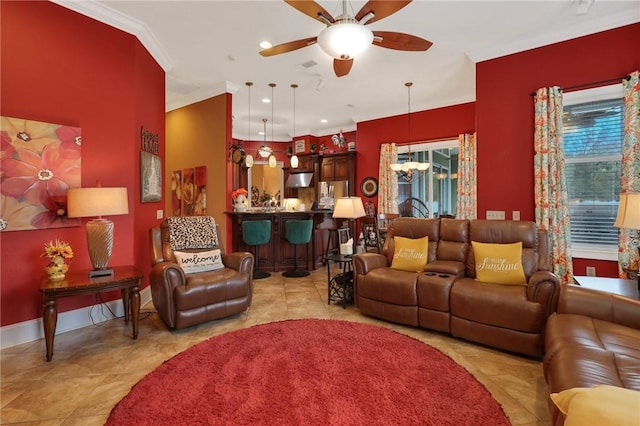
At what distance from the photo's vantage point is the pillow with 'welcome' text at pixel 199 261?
11.0ft

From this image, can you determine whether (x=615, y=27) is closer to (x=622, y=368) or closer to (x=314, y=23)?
(x=314, y=23)

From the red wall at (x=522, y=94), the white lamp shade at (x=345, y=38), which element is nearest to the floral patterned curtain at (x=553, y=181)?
the red wall at (x=522, y=94)

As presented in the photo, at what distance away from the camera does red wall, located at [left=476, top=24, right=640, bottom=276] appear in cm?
334

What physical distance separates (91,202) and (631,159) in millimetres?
5272

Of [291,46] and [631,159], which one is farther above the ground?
[291,46]

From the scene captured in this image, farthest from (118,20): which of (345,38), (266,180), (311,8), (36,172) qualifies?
(266,180)

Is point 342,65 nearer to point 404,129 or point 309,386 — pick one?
point 309,386

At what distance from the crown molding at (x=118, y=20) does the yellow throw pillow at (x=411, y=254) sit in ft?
12.7

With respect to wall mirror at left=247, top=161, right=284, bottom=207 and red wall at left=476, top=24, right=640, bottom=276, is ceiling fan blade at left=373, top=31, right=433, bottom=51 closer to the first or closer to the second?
red wall at left=476, top=24, right=640, bottom=276

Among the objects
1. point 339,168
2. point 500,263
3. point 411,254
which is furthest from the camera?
point 339,168

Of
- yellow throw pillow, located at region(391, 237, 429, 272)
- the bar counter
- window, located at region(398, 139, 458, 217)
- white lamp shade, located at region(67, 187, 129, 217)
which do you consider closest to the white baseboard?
white lamp shade, located at region(67, 187, 129, 217)

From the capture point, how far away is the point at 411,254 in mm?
3490

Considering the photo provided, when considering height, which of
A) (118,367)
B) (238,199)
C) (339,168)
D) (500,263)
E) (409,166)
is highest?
(339,168)

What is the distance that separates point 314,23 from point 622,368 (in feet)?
12.4
